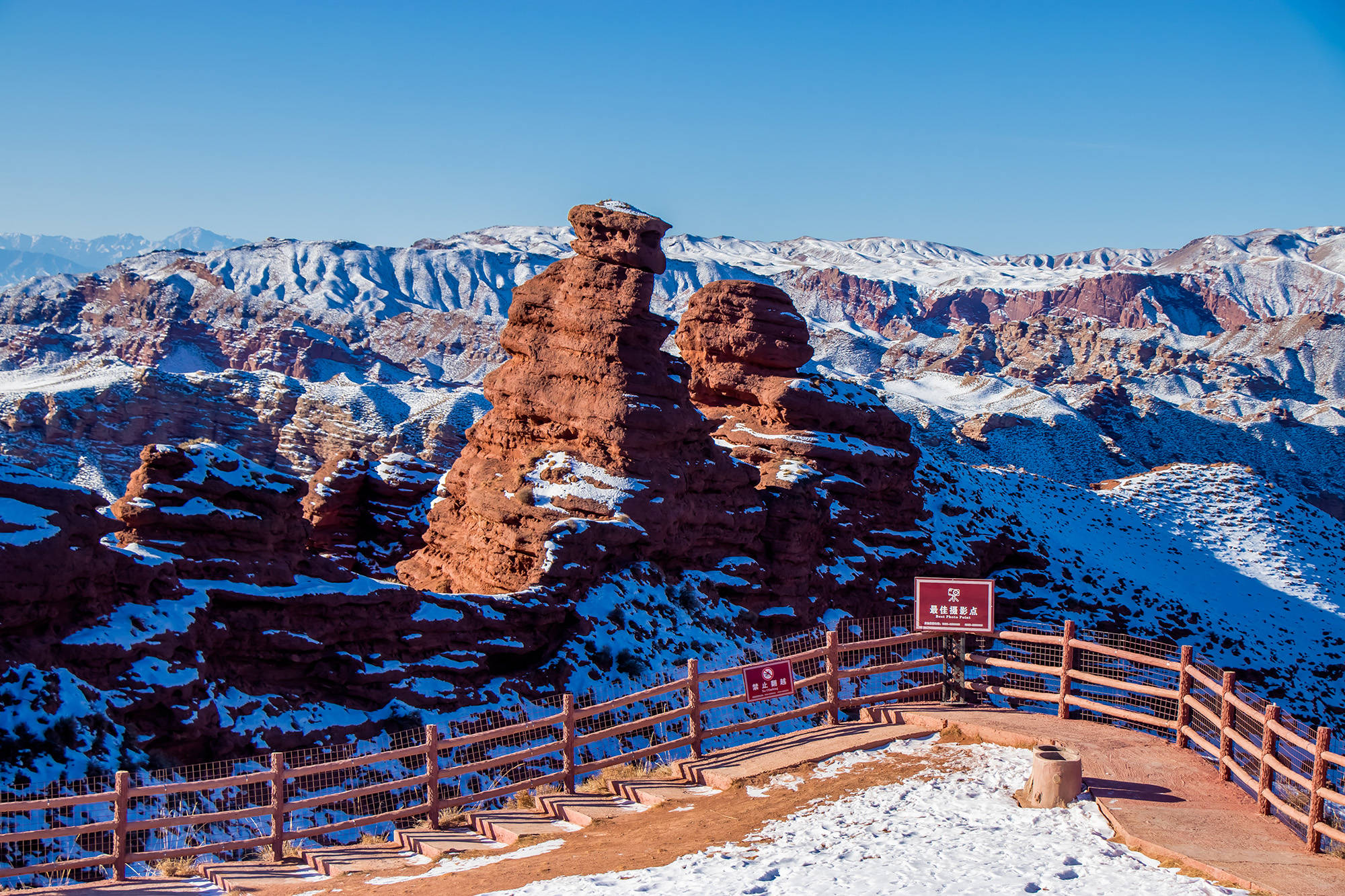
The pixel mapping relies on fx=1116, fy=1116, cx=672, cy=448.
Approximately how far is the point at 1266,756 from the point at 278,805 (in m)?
10.3

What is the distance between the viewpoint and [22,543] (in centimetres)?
1692

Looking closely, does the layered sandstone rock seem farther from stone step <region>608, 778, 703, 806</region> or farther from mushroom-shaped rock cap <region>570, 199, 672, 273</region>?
stone step <region>608, 778, 703, 806</region>

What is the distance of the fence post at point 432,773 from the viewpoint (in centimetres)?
1315

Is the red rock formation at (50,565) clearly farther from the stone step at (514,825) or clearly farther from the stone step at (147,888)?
the stone step at (514,825)

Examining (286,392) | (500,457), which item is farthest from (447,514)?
(286,392)

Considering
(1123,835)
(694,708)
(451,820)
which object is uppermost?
(694,708)

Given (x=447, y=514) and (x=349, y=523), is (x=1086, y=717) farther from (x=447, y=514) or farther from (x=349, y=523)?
(x=349, y=523)

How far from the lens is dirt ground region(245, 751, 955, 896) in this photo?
10.5 meters

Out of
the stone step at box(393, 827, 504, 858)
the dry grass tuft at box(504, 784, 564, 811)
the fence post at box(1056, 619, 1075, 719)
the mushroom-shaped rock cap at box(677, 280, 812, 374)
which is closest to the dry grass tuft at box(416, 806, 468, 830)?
the stone step at box(393, 827, 504, 858)

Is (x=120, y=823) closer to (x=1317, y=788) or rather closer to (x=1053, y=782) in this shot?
(x=1053, y=782)

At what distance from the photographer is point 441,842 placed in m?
12.3

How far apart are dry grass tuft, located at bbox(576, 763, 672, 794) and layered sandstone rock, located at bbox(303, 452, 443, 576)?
19748mm

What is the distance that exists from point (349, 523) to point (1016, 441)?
278 ft

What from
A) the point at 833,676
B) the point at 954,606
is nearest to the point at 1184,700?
the point at 954,606
